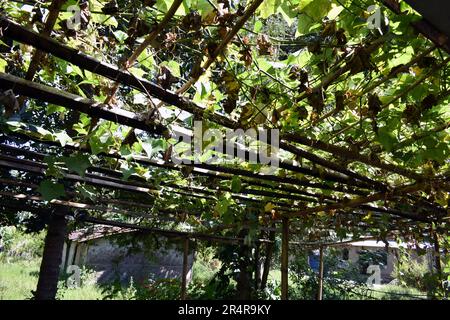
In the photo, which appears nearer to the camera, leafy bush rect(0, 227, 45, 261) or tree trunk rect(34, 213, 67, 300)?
tree trunk rect(34, 213, 67, 300)

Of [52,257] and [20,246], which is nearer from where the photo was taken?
[52,257]

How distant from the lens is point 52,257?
14.7ft

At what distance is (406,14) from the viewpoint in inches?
44.4

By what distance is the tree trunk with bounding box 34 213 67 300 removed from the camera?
4457 millimetres

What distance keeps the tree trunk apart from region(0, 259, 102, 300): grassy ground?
4587 millimetres

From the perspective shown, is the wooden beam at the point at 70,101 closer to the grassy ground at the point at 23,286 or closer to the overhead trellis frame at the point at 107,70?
the overhead trellis frame at the point at 107,70

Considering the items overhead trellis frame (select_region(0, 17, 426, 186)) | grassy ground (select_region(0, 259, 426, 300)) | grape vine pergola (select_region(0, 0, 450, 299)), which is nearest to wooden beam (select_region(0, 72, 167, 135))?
grape vine pergola (select_region(0, 0, 450, 299))

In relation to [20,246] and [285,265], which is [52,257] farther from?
[20,246]

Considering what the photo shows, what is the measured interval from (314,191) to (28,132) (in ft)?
8.07

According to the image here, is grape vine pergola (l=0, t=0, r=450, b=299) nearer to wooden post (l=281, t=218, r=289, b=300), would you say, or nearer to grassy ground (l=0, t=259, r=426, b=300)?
wooden post (l=281, t=218, r=289, b=300)

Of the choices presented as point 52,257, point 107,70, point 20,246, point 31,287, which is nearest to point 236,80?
point 107,70

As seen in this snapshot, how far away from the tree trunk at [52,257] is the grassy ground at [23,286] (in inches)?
181

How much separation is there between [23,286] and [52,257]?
28.8ft
